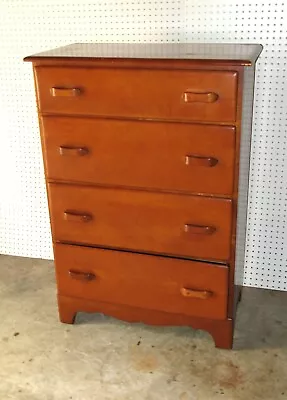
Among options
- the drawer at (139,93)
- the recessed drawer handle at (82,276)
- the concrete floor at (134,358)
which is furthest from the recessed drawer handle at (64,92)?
the concrete floor at (134,358)

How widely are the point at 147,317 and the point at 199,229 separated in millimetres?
471

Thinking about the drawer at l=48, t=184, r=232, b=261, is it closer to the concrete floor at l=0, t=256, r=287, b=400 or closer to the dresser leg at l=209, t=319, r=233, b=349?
the dresser leg at l=209, t=319, r=233, b=349

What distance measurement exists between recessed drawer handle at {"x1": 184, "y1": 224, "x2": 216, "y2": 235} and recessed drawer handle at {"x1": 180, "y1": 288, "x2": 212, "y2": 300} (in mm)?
238

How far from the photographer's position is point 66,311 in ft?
7.46

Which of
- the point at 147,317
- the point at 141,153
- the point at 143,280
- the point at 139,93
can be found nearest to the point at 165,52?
the point at 139,93

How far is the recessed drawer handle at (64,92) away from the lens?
6.16 ft

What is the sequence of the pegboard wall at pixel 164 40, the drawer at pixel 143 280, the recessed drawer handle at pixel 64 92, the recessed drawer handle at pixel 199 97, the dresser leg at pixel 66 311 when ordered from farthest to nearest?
the dresser leg at pixel 66 311 → the pegboard wall at pixel 164 40 → the drawer at pixel 143 280 → the recessed drawer handle at pixel 64 92 → the recessed drawer handle at pixel 199 97

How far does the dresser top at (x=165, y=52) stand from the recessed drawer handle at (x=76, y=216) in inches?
22.9

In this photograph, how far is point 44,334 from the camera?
87.5 inches

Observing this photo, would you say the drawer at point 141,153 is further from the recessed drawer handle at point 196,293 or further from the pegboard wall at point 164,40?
the pegboard wall at point 164,40

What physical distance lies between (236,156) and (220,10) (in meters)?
0.71

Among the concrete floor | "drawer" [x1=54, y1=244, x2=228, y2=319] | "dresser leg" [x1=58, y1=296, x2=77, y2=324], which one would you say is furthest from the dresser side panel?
"dresser leg" [x1=58, y1=296, x2=77, y2=324]

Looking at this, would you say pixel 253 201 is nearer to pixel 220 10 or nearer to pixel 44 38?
pixel 220 10

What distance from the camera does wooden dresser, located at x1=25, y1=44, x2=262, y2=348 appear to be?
178 cm
